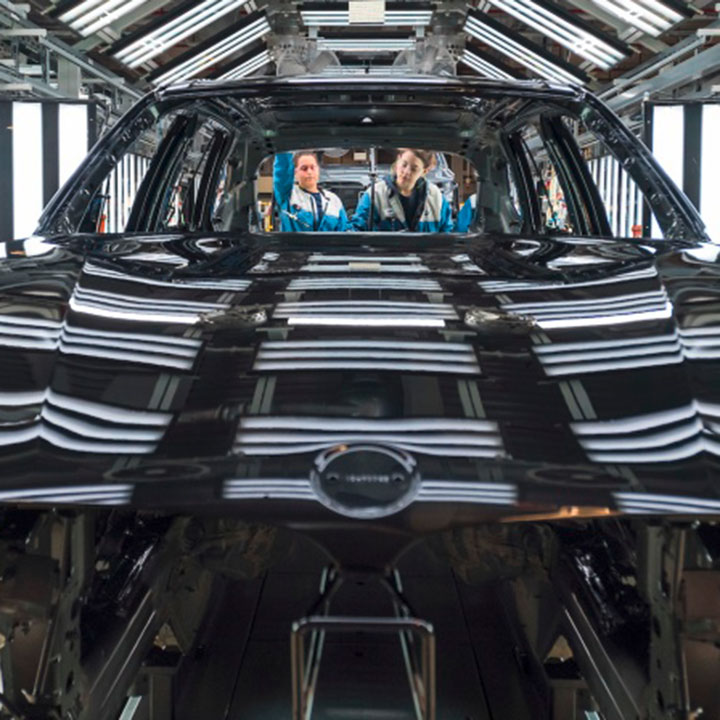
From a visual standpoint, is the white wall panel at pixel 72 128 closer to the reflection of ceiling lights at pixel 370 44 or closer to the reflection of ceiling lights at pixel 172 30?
the reflection of ceiling lights at pixel 172 30

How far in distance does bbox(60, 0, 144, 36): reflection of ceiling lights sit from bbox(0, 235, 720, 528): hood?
22.4 ft

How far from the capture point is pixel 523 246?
87.0 inches

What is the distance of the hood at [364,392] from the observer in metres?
1.10

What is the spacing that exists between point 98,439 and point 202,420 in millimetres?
119

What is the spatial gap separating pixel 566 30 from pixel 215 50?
12.4 feet

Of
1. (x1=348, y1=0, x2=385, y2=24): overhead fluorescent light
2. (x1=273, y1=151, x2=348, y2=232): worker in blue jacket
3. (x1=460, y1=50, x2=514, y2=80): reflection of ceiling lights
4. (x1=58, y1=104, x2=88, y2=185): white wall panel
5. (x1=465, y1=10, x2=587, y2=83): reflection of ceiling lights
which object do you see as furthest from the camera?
(x1=460, y1=50, x2=514, y2=80): reflection of ceiling lights

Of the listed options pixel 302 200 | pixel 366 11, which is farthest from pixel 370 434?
pixel 366 11

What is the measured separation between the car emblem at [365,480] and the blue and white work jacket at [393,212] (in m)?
2.55

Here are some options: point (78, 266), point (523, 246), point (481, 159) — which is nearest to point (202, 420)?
point (78, 266)

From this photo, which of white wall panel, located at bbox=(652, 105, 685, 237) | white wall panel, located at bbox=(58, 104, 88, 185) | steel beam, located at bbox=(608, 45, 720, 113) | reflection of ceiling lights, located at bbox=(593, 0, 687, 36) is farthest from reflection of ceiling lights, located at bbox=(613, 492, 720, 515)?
reflection of ceiling lights, located at bbox=(593, 0, 687, 36)

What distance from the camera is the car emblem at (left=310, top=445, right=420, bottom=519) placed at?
3.53 ft

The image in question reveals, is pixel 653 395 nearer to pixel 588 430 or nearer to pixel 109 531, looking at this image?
pixel 588 430

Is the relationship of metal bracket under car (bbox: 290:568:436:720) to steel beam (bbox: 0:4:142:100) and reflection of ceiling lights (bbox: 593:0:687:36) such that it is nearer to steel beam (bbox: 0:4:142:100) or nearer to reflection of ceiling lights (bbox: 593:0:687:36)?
steel beam (bbox: 0:4:142:100)

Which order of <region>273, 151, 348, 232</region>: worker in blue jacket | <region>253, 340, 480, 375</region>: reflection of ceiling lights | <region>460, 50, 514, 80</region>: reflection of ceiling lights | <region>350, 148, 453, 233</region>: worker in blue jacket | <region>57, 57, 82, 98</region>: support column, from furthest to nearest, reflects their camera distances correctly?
1. <region>460, 50, 514, 80</region>: reflection of ceiling lights
2. <region>57, 57, 82, 98</region>: support column
3. <region>273, 151, 348, 232</region>: worker in blue jacket
4. <region>350, 148, 453, 233</region>: worker in blue jacket
5. <region>253, 340, 480, 375</region>: reflection of ceiling lights
